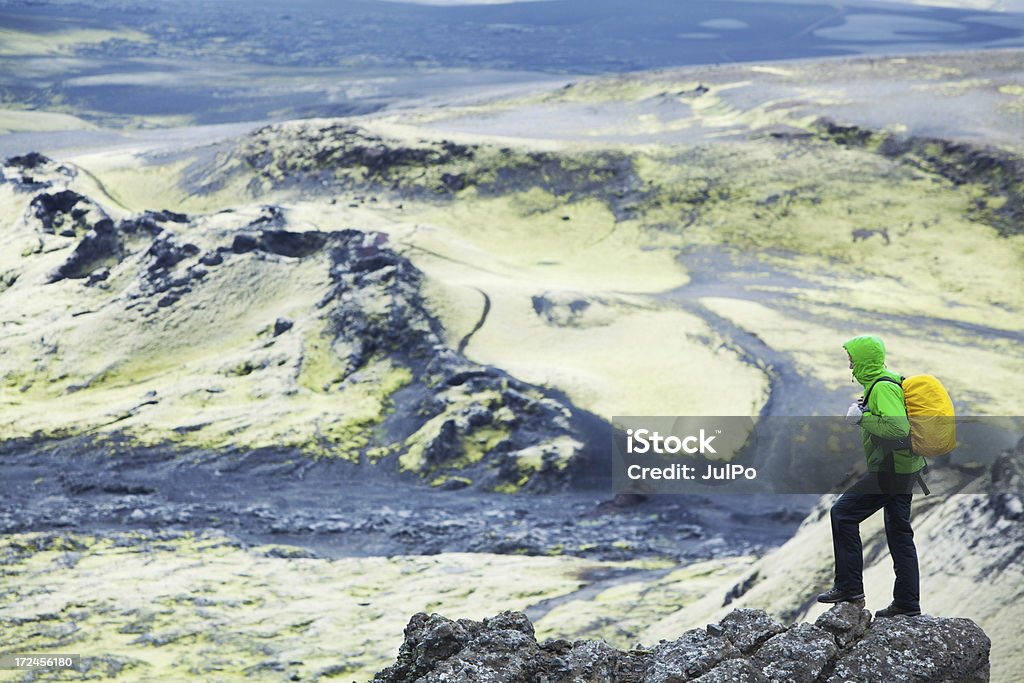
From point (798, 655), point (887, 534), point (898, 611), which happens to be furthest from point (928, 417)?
point (798, 655)

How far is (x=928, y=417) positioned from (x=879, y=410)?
0.23m

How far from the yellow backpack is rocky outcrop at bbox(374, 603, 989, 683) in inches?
30.6

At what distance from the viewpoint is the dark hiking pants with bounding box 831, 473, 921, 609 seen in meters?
4.88

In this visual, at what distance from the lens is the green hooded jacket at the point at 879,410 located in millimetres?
4855

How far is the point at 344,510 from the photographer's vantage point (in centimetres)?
1326

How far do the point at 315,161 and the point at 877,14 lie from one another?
76.0 m

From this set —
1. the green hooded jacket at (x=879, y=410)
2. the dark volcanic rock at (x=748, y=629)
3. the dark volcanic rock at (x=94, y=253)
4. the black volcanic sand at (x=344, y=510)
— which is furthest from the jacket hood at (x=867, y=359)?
the dark volcanic rock at (x=94, y=253)

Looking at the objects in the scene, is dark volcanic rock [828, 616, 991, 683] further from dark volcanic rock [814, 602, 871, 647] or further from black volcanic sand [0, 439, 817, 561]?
black volcanic sand [0, 439, 817, 561]

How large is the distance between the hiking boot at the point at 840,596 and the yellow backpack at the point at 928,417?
2.43 ft

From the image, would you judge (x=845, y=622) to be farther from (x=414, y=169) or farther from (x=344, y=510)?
(x=414, y=169)

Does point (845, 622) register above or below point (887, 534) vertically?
below

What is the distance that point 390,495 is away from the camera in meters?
13.8

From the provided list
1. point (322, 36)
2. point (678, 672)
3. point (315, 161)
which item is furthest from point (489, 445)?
Result: point (322, 36)

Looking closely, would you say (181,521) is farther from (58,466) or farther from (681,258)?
(681,258)
